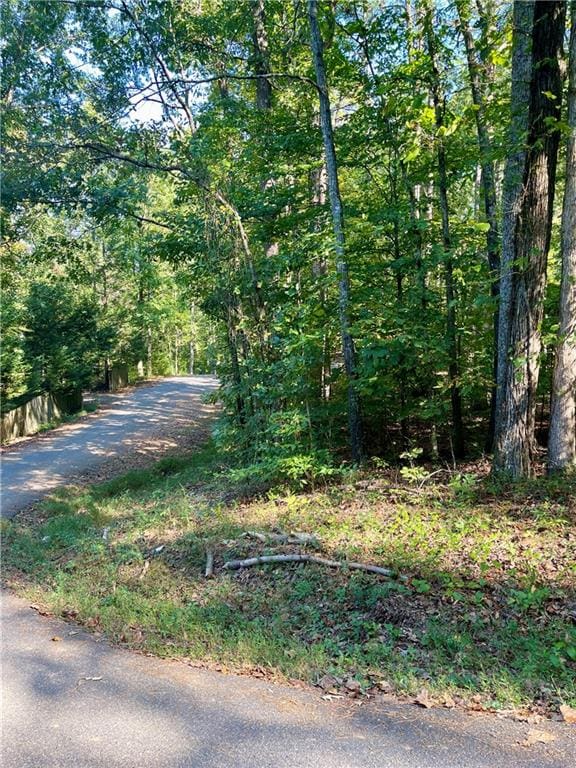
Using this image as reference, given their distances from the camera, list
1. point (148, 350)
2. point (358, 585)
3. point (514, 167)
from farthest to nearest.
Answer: point (148, 350)
point (514, 167)
point (358, 585)

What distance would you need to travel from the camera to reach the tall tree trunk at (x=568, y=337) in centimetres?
520

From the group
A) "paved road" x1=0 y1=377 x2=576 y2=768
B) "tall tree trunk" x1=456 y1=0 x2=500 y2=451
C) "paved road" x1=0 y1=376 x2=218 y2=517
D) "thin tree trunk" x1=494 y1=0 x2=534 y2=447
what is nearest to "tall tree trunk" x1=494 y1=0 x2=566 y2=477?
"thin tree trunk" x1=494 y1=0 x2=534 y2=447

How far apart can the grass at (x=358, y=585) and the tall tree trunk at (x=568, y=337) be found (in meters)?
0.39

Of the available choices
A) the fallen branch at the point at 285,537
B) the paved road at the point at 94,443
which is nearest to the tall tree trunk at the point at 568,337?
the fallen branch at the point at 285,537

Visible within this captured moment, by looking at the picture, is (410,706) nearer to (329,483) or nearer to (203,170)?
(329,483)

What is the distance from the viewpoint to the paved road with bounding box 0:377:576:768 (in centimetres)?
252

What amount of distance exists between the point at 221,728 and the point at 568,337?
479 cm

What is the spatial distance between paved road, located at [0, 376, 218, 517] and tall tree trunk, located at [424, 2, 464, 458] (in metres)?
6.96

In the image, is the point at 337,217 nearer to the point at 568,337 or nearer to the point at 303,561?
the point at 568,337

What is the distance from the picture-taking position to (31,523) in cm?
773

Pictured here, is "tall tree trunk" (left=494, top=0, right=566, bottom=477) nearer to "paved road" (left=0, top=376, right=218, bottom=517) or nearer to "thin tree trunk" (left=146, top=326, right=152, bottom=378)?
"paved road" (left=0, top=376, right=218, bottom=517)

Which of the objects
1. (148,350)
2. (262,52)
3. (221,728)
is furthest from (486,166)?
(148,350)

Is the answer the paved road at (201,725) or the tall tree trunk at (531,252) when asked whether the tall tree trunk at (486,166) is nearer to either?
the tall tree trunk at (531,252)

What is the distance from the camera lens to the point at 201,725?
2.82m
